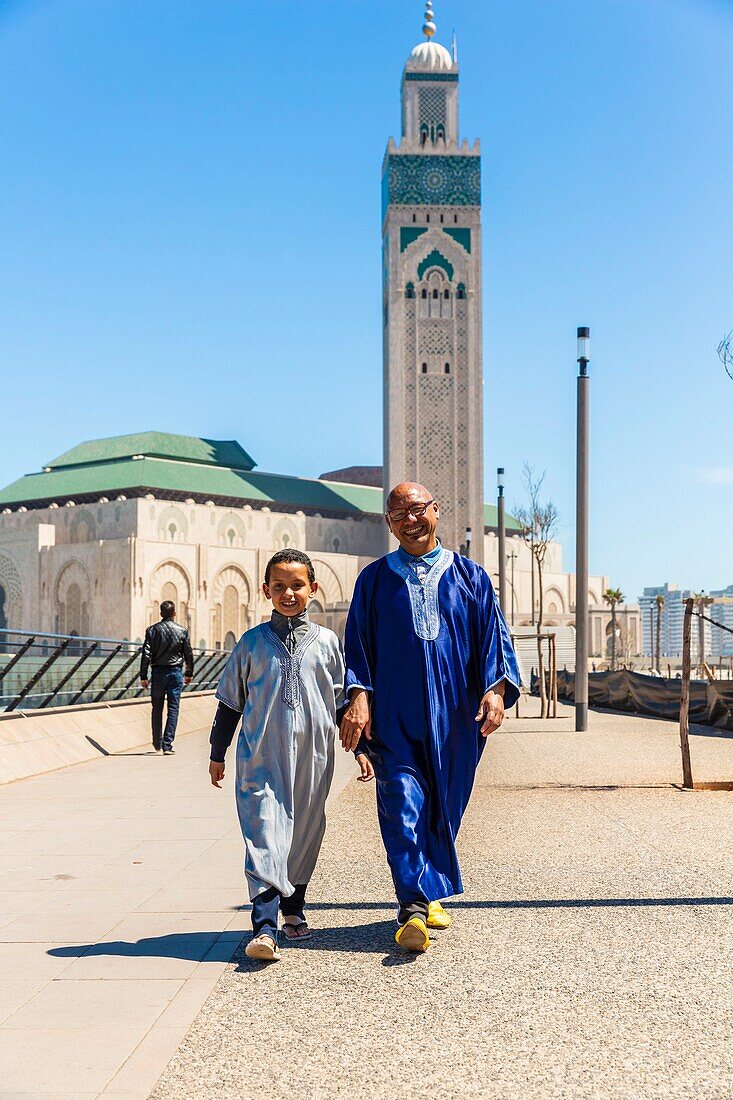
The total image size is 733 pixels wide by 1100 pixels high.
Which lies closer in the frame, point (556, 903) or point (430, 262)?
point (556, 903)

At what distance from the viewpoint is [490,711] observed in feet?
16.0

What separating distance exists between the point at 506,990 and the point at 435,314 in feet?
256

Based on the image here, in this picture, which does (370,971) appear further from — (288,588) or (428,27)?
(428,27)

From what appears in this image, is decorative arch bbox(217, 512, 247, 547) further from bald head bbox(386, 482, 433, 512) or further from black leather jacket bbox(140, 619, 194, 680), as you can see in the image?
bald head bbox(386, 482, 433, 512)

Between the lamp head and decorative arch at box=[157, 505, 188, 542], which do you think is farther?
decorative arch at box=[157, 505, 188, 542]

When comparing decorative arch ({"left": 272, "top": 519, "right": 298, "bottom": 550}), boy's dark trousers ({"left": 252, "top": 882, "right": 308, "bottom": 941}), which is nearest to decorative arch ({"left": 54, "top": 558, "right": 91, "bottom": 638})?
decorative arch ({"left": 272, "top": 519, "right": 298, "bottom": 550})

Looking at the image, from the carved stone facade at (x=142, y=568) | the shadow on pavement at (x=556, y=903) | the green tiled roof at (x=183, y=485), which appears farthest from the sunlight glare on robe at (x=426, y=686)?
the green tiled roof at (x=183, y=485)

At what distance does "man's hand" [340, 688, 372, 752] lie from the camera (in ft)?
16.0

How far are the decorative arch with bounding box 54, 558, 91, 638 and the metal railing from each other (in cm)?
5676

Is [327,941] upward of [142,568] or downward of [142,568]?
downward

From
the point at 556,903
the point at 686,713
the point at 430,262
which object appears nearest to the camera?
the point at 556,903

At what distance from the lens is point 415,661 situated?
16.3 ft

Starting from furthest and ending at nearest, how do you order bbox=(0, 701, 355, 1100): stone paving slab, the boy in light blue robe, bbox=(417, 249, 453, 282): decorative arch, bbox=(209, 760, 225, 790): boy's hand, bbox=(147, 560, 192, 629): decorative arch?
1. bbox=(417, 249, 453, 282): decorative arch
2. bbox=(147, 560, 192, 629): decorative arch
3. bbox=(209, 760, 225, 790): boy's hand
4. the boy in light blue robe
5. bbox=(0, 701, 355, 1100): stone paving slab

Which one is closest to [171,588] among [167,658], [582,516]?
[582,516]
